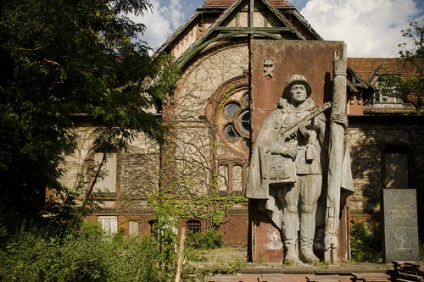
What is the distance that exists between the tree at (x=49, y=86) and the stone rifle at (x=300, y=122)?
459cm

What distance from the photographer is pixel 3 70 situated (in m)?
11.8

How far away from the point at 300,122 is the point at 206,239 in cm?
1260

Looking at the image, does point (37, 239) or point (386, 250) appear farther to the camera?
point (386, 250)

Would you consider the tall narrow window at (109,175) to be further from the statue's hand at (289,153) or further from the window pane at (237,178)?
the statue's hand at (289,153)

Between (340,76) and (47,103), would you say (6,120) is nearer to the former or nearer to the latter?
(47,103)

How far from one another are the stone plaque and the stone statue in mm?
4291

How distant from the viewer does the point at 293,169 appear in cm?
847

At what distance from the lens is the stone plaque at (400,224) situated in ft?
39.6

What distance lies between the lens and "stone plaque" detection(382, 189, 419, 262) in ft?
39.6

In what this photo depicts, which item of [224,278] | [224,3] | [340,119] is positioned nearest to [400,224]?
[340,119]

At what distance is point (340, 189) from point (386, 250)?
4.48m

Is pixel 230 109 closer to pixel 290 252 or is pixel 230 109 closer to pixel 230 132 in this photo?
pixel 230 132

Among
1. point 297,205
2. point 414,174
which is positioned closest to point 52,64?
point 297,205

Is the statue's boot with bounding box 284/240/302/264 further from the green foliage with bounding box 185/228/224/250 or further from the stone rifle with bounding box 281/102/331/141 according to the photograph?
the green foliage with bounding box 185/228/224/250
